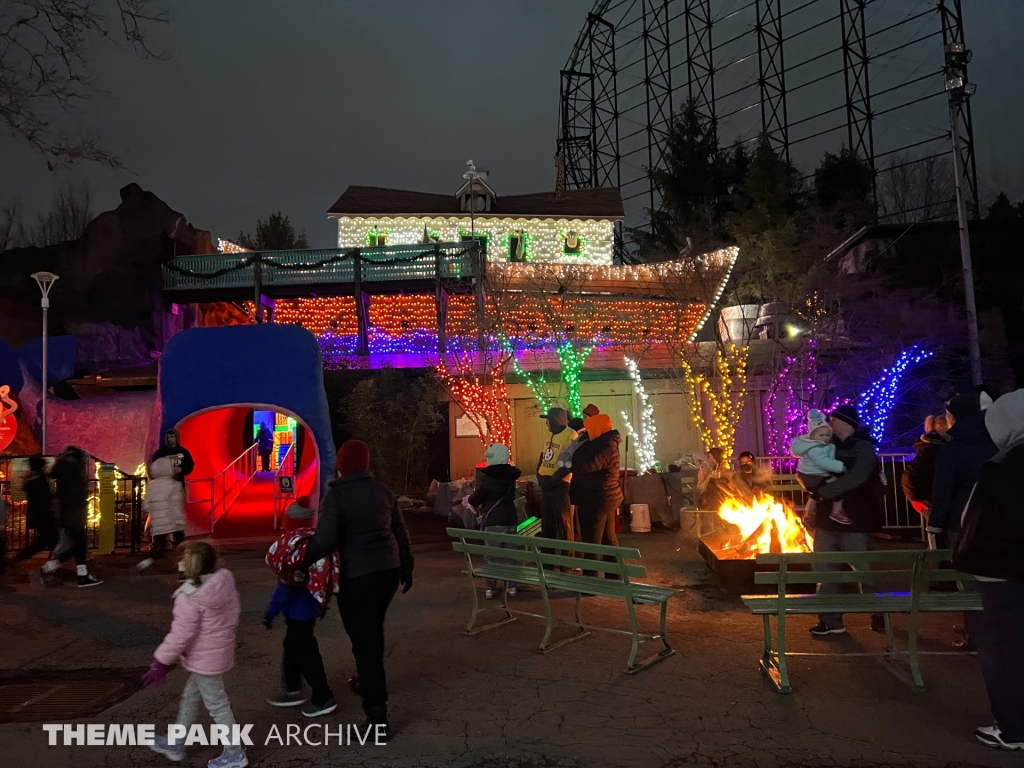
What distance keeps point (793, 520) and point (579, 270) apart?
1340 cm

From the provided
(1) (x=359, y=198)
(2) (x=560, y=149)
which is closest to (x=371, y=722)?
(1) (x=359, y=198)

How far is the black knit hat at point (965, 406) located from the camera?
17.1ft

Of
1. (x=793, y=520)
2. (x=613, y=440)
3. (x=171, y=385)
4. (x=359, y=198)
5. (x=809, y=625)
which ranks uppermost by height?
(x=359, y=198)

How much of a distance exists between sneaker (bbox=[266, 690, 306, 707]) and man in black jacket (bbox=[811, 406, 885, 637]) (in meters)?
3.84

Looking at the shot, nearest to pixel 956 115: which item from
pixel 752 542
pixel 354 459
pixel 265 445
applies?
pixel 752 542

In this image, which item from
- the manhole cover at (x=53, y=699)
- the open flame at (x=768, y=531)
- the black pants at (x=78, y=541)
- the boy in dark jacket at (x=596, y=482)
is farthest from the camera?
the black pants at (x=78, y=541)

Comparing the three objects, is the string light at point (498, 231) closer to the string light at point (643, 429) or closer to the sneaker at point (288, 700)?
the string light at point (643, 429)

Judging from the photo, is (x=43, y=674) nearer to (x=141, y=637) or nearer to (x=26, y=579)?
(x=141, y=637)

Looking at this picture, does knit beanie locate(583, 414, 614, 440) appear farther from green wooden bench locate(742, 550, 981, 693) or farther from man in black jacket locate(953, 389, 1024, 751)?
man in black jacket locate(953, 389, 1024, 751)

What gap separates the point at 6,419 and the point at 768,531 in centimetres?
1574

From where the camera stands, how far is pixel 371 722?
4.07 m

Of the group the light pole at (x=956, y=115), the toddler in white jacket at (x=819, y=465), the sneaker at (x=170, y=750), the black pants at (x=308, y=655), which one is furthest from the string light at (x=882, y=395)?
the sneaker at (x=170, y=750)

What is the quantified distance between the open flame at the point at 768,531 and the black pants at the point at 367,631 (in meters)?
4.52

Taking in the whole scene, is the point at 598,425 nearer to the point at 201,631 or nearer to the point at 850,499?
the point at 850,499
